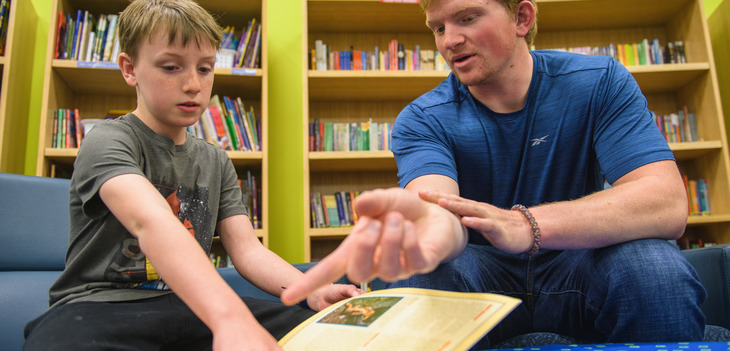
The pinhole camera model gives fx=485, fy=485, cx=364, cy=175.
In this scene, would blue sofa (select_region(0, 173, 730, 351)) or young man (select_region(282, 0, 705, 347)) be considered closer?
young man (select_region(282, 0, 705, 347))

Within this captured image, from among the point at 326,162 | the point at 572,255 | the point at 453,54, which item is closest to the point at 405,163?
the point at 453,54

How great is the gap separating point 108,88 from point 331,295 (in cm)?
231

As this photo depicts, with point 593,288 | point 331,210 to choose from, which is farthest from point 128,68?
point 331,210

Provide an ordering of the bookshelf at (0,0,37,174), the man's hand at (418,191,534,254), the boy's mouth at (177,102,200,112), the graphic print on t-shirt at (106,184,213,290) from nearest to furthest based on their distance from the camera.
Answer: the man's hand at (418,191,534,254) → the graphic print on t-shirt at (106,184,213,290) → the boy's mouth at (177,102,200,112) → the bookshelf at (0,0,37,174)

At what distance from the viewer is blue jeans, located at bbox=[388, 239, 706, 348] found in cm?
80

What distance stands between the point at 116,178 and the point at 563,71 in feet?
3.39

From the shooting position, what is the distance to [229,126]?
260cm

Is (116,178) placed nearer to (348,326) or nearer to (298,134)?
(348,326)

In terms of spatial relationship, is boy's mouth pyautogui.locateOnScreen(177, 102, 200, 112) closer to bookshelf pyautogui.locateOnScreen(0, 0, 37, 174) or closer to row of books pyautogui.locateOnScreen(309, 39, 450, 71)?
row of books pyautogui.locateOnScreen(309, 39, 450, 71)

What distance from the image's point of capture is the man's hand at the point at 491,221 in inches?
30.1

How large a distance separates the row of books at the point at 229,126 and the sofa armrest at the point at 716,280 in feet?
6.67

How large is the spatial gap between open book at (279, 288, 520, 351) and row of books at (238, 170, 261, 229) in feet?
6.15

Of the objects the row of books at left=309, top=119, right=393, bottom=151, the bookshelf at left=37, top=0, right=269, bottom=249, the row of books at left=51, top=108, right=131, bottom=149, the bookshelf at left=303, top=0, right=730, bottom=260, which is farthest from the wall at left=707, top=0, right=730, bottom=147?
the row of books at left=51, top=108, right=131, bottom=149

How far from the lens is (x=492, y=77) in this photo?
1213 millimetres
